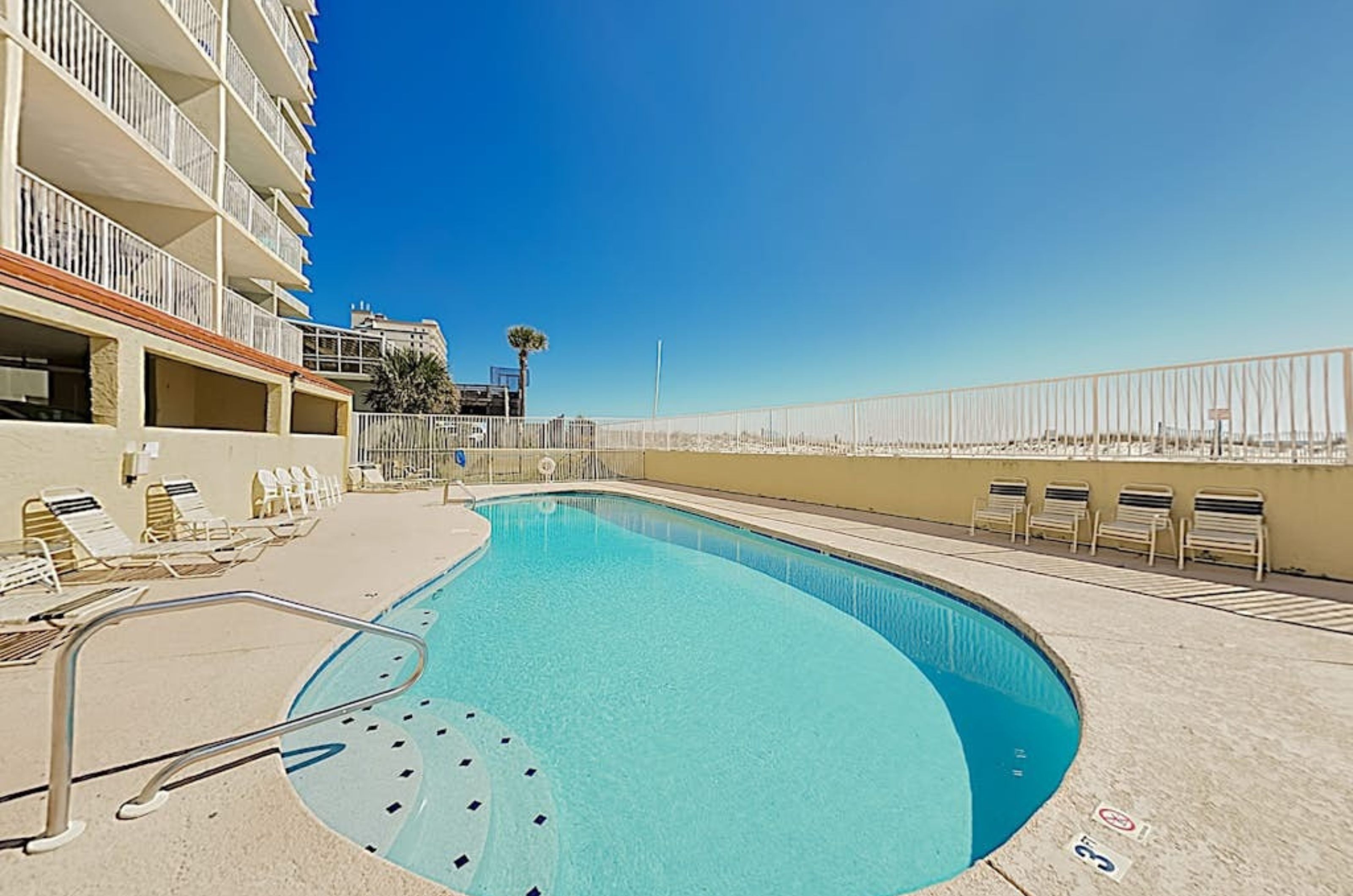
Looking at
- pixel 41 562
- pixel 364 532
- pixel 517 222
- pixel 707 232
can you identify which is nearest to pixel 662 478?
pixel 707 232

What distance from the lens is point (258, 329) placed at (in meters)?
11.5

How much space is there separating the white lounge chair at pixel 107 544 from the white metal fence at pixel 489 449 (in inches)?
410

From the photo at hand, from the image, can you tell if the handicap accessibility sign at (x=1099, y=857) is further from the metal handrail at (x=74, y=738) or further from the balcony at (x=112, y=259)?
the balcony at (x=112, y=259)

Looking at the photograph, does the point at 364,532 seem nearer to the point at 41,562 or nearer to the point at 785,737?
the point at 41,562

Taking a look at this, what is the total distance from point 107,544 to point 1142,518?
11.2 metres

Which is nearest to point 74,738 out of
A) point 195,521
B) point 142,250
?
point 195,521

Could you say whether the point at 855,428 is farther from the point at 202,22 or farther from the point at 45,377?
the point at 45,377

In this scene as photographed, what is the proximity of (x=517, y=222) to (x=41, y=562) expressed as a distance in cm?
1632

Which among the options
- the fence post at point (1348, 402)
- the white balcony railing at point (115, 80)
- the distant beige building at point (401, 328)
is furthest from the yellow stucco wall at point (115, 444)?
the distant beige building at point (401, 328)

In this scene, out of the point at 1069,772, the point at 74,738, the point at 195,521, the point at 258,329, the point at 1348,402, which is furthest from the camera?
the point at 258,329

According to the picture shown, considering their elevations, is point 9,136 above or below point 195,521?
above

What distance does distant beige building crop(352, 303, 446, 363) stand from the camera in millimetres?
47031

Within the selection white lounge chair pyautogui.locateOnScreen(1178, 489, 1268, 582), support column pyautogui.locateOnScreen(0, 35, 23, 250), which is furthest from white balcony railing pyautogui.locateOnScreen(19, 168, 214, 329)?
white lounge chair pyautogui.locateOnScreen(1178, 489, 1268, 582)

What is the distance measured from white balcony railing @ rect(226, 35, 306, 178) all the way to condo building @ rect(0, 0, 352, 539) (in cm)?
6
